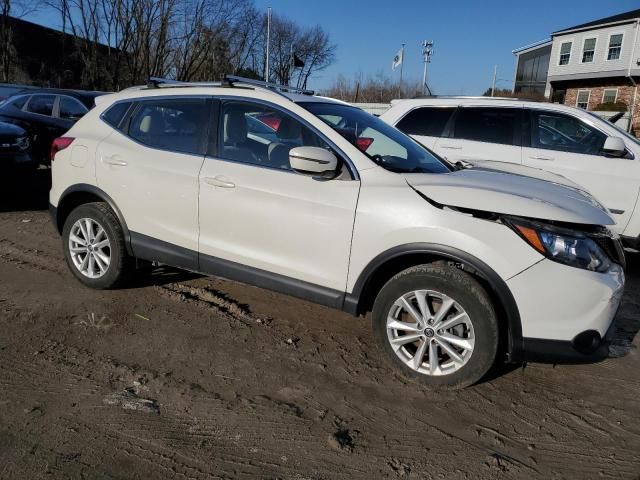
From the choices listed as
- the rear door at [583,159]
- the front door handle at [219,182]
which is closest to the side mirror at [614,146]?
the rear door at [583,159]

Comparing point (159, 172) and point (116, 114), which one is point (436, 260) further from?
point (116, 114)

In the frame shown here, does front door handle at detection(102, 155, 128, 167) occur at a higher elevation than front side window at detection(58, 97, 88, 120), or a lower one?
lower

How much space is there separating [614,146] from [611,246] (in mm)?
2993

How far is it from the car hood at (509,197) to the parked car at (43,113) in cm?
831

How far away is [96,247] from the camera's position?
4.35 metres

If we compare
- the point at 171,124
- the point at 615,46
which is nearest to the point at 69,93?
the point at 171,124

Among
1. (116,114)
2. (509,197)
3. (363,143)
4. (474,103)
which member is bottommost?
(509,197)

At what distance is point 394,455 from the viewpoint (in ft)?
8.36

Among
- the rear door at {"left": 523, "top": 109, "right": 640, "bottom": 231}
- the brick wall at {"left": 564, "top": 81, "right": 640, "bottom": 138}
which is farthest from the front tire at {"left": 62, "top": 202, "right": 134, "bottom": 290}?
the brick wall at {"left": 564, "top": 81, "right": 640, "bottom": 138}

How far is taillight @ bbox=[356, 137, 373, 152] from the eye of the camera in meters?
3.42

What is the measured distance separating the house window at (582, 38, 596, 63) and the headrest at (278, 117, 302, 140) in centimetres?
3645

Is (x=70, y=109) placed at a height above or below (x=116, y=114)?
above

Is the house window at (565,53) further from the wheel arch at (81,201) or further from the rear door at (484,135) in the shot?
the wheel arch at (81,201)

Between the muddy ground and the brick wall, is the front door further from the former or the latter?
the brick wall
